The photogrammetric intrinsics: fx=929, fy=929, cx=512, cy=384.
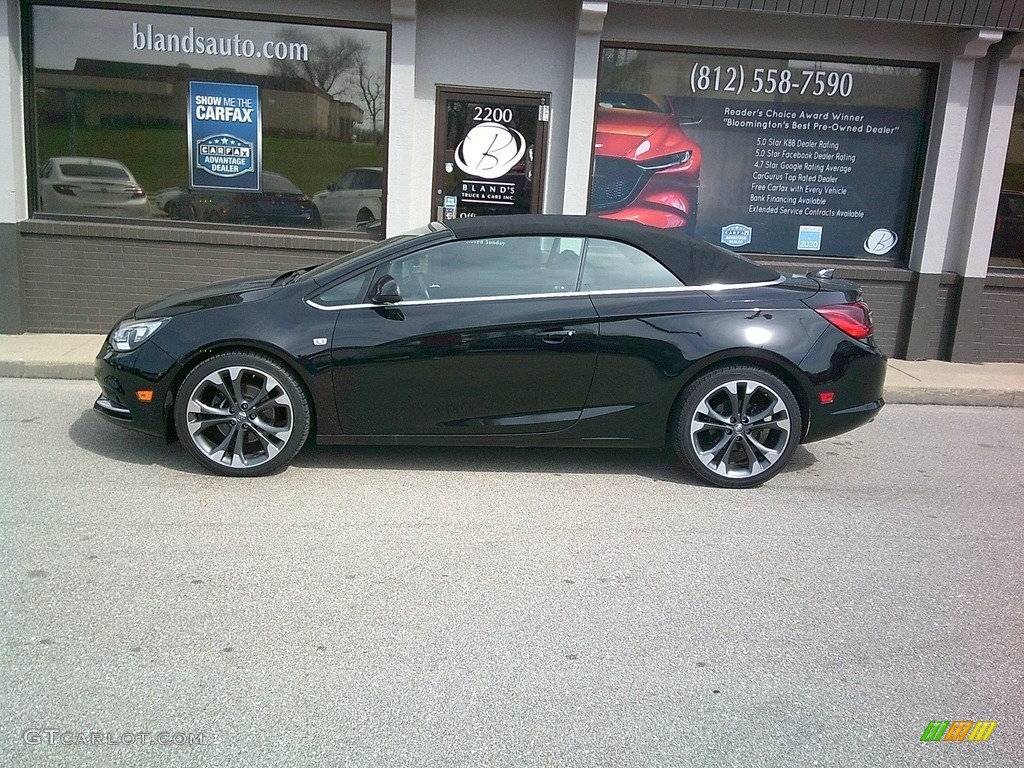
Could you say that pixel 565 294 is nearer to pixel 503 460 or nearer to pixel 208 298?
pixel 503 460

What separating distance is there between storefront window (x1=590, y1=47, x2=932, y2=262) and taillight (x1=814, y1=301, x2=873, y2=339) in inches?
161

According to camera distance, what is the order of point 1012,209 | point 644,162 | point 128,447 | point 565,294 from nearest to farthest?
point 565,294 → point 128,447 → point 644,162 → point 1012,209

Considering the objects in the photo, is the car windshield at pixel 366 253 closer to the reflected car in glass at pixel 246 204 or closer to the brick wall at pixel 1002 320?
the reflected car in glass at pixel 246 204

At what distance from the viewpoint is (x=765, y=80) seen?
928 cm

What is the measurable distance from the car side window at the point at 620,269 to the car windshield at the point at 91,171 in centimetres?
567

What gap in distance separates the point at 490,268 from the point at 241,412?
1.65 metres

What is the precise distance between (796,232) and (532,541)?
20.4ft

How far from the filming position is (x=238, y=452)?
5285 millimetres

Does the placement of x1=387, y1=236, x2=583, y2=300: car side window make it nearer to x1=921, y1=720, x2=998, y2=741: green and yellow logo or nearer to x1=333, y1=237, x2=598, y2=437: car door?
x1=333, y1=237, x2=598, y2=437: car door

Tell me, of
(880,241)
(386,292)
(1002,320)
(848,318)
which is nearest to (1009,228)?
(1002,320)

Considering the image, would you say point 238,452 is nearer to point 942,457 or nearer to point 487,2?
point 942,457

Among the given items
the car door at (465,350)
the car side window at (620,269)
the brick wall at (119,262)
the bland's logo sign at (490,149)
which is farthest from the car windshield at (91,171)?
the car side window at (620,269)

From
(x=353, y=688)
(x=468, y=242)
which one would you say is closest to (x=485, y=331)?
(x=468, y=242)

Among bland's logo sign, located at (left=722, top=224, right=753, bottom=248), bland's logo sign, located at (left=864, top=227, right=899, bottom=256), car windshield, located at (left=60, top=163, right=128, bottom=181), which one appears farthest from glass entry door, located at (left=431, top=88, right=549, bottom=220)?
bland's logo sign, located at (left=864, top=227, right=899, bottom=256)
